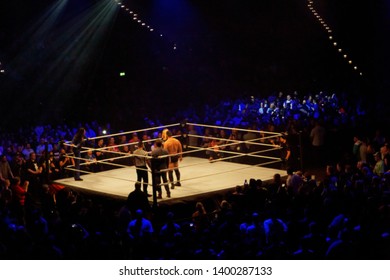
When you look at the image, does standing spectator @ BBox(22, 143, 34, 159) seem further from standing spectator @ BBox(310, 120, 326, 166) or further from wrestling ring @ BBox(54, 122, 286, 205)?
standing spectator @ BBox(310, 120, 326, 166)

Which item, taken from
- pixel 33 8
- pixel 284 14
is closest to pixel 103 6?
pixel 33 8

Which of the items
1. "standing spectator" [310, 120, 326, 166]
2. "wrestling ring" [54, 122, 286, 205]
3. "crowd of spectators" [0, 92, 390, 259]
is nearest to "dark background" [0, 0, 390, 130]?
"standing spectator" [310, 120, 326, 166]

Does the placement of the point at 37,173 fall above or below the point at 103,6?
below

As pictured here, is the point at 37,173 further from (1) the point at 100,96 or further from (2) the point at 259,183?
(1) the point at 100,96

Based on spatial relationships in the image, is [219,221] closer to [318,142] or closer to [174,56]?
[318,142]

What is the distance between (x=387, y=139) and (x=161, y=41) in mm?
10519

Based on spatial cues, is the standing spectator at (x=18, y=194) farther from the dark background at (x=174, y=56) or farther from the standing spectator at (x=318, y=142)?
the dark background at (x=174, y=56)

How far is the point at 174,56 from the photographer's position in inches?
856

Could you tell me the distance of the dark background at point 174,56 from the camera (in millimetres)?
18828

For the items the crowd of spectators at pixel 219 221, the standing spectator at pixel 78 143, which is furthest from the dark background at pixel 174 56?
the crowd of spectators at pixel 219 221

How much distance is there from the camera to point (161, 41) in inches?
853

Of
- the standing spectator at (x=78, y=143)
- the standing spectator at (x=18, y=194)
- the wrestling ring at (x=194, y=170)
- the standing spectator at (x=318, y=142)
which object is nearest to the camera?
the standing spectator at (x=18, y=194)

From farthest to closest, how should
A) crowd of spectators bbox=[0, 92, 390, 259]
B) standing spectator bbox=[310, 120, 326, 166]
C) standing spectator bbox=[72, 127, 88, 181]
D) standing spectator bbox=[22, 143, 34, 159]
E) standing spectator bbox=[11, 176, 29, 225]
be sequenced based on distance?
standing spectator bbox=[310, 120, 326, 166] → standing spectator bbox=[22, 143, 34, 159] → standing spectator bbox=[72, 127, 88, 181] → standing spectator bbox=[11, 176, 29, 225] → crowd of spectators bbox=[0, 92, 390, 259]

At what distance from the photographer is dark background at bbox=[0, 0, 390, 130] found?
61.8ft
